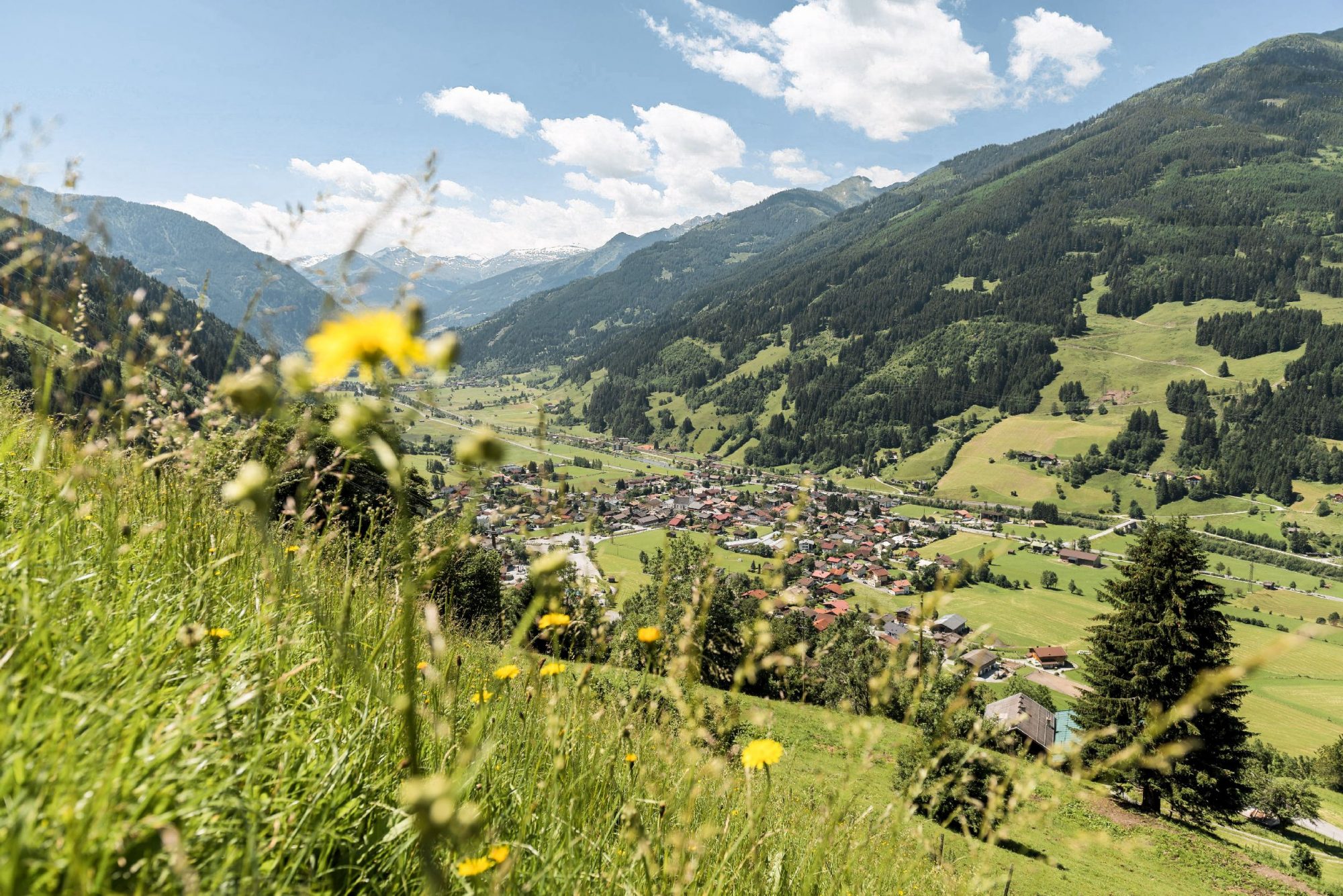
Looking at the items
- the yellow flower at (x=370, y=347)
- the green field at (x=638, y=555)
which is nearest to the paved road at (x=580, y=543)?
the yellow flower at (x=370, y=347)

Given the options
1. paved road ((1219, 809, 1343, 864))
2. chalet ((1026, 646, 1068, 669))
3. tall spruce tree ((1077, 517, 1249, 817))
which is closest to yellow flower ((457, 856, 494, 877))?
tall spruce tree ((1077, 517, 1249, 817))

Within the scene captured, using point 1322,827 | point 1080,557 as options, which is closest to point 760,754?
point 1322,827

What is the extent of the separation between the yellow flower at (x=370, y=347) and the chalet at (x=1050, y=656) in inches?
3052

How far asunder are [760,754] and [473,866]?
984 mm

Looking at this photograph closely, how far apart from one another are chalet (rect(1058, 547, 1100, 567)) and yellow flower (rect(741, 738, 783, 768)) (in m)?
117

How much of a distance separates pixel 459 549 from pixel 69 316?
8.53 feet

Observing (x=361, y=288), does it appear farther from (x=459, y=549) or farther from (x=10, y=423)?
(x=10, y=423)

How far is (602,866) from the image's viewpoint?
180 cm

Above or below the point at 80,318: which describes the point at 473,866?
below

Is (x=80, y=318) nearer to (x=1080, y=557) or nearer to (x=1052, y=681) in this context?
(x=1052, y=681)

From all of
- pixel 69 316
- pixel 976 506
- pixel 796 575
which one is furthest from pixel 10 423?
pixel 976 506

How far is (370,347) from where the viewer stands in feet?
2.45

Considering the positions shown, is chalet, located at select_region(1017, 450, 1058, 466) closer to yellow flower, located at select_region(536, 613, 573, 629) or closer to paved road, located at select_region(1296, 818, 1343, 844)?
paved road, located at select_region(1296, 818, 1343, 844)

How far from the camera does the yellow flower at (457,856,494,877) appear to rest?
1285 millimetres
